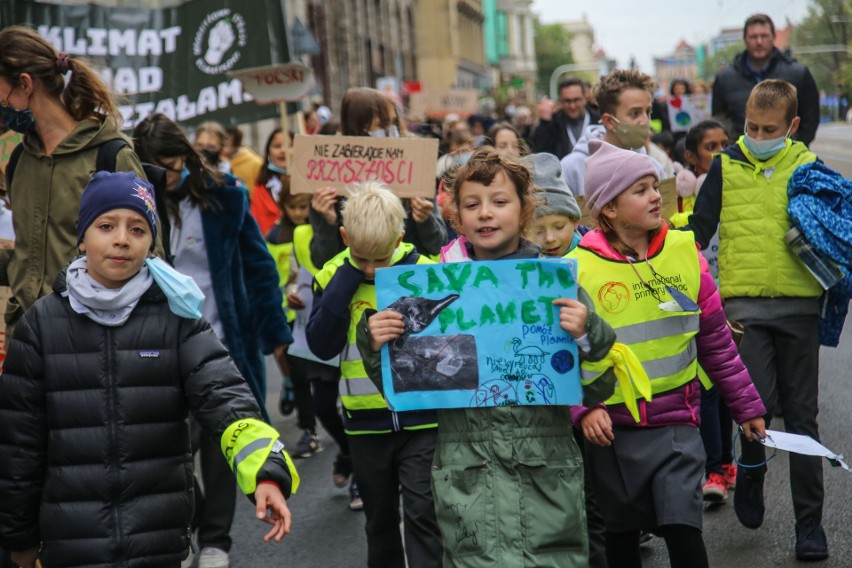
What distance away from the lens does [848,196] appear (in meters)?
5.48

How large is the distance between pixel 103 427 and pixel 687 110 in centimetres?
1060

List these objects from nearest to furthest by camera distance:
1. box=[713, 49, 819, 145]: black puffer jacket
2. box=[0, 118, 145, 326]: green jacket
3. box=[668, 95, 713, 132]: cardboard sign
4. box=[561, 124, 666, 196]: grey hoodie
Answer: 1. box=[0, 118, 145, 326]: green jacket
2. box=[561, 124, 666, 196]: grey hoodie
3. box=[713, 49, 819, 145]: black puffer jacket
4. box=[668, 95, 713, 132]: cardboard sign

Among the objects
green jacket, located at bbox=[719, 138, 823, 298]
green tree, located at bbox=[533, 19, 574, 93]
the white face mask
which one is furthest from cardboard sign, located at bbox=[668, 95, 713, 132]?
green tree, located at bbox=[533, 19, 574, 93]

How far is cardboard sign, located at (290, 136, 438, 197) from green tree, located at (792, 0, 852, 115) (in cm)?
5393

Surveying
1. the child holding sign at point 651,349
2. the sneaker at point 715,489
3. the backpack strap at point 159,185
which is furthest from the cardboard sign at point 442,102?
the child holding sign at point 651,349

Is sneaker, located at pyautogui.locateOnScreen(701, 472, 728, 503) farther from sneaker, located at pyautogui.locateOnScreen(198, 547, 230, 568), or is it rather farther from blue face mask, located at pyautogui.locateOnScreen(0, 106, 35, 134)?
blue face mask, located at pyautogui.locateOnScreen(0, 106, 35, 134)

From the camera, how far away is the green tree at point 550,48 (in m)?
172

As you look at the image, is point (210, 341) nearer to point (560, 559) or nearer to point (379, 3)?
point (560, 559)

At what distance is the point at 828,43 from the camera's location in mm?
77875

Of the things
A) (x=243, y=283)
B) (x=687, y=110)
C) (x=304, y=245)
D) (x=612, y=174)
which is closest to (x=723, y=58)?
(x=687, y=110)

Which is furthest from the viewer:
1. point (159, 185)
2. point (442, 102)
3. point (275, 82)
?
point (442, 102)

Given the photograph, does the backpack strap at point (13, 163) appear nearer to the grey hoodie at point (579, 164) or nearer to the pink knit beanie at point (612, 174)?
the pink knit beanie at point (612, 174)

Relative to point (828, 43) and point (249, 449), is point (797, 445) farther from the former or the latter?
point (828, 43)

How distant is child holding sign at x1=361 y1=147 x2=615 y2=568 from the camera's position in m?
3.76
